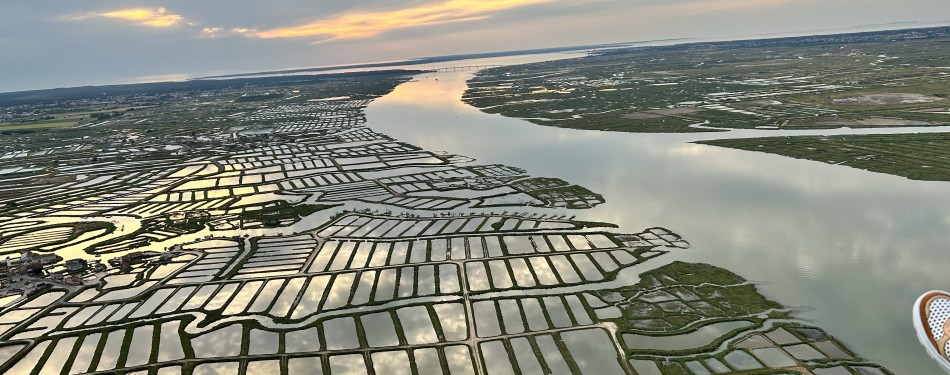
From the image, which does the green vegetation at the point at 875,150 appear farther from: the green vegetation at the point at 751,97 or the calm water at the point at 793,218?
the green vegetation at the point at 751,97

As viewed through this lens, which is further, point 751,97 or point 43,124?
point 43,124

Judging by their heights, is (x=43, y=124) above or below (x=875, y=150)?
above

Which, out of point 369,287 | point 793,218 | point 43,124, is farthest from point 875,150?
point 43,124

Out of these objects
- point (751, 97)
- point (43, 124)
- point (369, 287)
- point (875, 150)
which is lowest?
point (369, 287)

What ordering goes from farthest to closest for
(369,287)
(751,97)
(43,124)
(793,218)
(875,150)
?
(43,124) → (751,97) → (875,150) → (793,218) → (369,287)

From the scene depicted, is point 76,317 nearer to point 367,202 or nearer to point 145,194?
point 367,202

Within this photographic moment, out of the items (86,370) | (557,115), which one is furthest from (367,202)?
(557,115)

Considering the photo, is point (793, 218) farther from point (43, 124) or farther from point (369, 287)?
point (43, 124)

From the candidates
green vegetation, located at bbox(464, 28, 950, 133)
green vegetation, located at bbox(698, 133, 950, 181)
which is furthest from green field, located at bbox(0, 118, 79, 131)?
green vegetation, located at bbox(698, 133, 950, 181)
